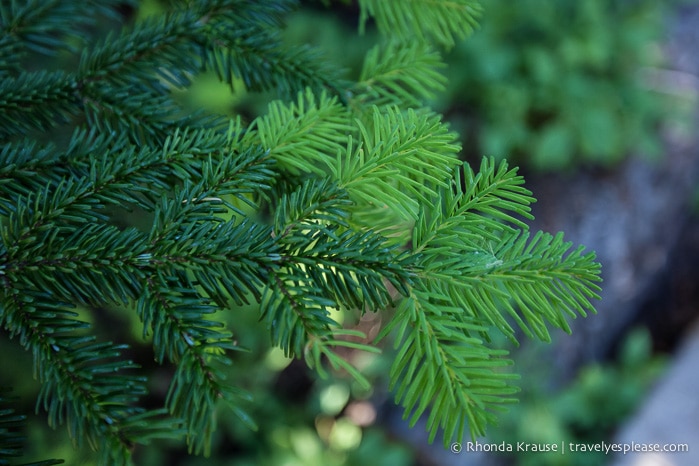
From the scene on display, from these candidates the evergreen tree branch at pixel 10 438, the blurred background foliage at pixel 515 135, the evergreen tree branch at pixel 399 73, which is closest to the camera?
the evergreen tree branch at pixel 10 438

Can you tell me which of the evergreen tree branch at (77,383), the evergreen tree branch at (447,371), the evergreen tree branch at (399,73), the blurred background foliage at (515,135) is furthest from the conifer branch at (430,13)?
the blurred background foliage at (515,135)

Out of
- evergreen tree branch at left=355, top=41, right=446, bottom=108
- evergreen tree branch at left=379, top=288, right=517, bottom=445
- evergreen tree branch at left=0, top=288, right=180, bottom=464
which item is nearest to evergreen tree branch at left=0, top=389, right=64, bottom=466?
evergreen tree branch at left=0, top=288, right=180, bottom=464

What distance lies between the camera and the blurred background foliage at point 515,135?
6.81 feet

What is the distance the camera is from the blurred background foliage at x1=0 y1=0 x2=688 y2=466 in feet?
6.81

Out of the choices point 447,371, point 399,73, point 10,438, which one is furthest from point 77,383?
point 399,73

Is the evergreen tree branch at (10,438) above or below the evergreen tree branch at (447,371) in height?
below

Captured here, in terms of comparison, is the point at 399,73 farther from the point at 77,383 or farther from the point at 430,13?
the point at 77,383

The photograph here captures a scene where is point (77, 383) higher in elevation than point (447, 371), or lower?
lower

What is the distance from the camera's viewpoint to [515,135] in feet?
8.68

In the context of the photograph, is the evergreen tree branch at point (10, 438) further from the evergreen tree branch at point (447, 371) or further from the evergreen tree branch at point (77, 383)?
the evergreen tree branch at point (447, 371)

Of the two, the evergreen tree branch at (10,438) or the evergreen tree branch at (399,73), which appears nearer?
the evergreen tree branch at (10,438)

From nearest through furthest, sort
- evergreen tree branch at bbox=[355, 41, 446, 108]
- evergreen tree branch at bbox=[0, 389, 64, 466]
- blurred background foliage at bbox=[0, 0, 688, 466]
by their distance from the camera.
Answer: evergreen tree branch at bbox=[0, 389, 64, 466], evergreen tree branch at bbox=[355, 41, 446, 108], blurred background foliage at bbox=[0, 0, 688, 466]

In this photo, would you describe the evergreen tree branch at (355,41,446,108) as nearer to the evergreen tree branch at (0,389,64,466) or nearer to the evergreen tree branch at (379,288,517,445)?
the evergreen tree branch at (379,288,517,445)

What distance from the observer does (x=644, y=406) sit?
2.51m
